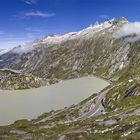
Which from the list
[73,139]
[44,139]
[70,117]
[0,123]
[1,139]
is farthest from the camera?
[0,123]

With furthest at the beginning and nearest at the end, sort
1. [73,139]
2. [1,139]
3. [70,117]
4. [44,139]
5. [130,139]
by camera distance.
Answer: [70,117]
[1,139]
[44,139]
[73,139]
[130,139]

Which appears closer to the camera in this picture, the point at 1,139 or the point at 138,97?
the point at 1,139

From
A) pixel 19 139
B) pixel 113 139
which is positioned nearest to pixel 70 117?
pixel 19 139

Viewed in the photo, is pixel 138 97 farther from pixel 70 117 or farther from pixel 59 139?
pixel 59 139

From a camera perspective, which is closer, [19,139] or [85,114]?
[19,139]

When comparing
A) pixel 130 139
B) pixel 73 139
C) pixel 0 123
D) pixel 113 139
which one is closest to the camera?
pixel 130 139

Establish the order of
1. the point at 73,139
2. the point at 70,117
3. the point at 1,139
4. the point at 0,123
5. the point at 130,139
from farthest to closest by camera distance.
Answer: the point at 0,123
the point at 70,117
the point at 1,139
the point at 73,139
the point at 130,139

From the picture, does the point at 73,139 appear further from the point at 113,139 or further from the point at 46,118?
the point at 46,118

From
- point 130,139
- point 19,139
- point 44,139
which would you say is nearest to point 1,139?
point 19,139
